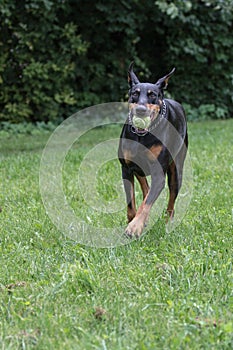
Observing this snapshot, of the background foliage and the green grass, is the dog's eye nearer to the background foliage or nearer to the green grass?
the green grass

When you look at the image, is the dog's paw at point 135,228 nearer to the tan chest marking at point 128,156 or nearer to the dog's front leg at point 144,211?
the dog's front leg at point 144,211

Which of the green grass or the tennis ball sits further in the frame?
the tennis ball

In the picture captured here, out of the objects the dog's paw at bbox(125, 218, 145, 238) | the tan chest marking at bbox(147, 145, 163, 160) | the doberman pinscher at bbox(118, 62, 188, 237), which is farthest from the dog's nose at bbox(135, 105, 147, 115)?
the dog's paw at bbox(125, 218, 145, 238)

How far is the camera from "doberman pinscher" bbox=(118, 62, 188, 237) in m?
4.08

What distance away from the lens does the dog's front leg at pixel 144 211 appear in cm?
407

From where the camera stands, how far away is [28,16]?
11938 millimetres

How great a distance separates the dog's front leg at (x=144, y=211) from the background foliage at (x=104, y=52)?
296 inches

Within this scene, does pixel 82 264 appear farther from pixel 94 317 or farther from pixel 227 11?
pixel 227 11

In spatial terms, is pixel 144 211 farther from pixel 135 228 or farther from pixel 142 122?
pixel 142 122

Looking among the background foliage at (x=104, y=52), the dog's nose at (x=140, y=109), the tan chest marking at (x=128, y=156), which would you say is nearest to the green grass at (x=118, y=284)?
the tan chest marking at (x=128, y=156)

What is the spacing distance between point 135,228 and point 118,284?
0.80 metres

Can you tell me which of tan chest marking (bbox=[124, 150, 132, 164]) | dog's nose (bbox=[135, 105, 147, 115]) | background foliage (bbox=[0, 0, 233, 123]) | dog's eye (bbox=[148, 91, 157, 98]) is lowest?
background foliage (bbox=[0, 0, 233, 123])

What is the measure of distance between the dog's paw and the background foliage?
25.5 ft

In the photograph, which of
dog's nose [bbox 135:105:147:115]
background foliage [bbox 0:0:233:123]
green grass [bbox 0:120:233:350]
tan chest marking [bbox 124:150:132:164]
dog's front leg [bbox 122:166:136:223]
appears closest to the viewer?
green grass [bbox 0:120:233:350]
